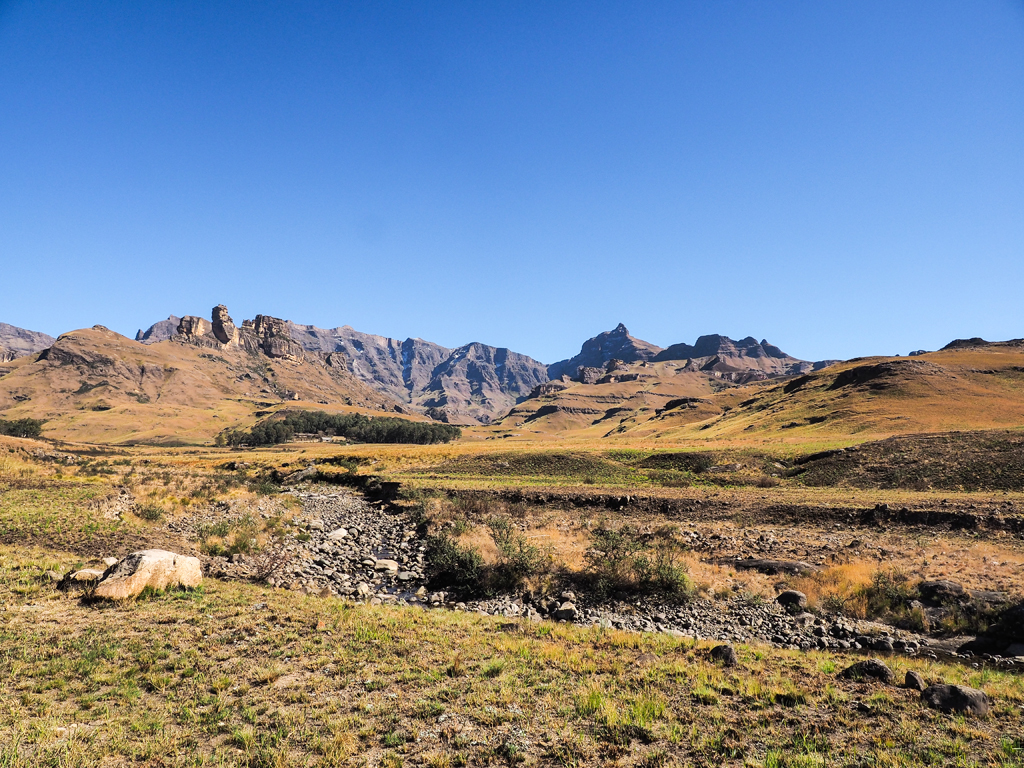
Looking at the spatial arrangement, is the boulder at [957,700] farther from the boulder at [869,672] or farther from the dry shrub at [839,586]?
the dry shrub at [839,586]

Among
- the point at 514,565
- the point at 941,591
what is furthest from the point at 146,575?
the point at 941,591

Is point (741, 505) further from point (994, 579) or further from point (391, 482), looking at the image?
point (391, 482)

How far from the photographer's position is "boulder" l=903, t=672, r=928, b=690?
426 inches

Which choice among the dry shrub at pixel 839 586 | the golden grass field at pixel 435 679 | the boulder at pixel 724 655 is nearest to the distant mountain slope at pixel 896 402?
the dry shrub at pixel 839 586

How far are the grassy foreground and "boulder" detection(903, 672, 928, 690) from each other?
0.64m

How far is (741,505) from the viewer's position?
35.8 m

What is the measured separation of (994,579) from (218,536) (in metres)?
36.2

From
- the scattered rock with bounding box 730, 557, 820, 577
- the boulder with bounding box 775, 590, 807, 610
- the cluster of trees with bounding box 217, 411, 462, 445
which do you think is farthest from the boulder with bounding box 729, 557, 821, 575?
the cluster of trees with bounding box 217, 411, 462, 445

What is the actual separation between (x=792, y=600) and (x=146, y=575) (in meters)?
24.3

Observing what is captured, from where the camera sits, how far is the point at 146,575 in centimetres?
1647

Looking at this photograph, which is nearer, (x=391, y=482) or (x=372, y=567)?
(x=372, y=567)

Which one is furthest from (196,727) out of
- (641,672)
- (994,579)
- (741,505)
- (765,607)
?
(741,505)

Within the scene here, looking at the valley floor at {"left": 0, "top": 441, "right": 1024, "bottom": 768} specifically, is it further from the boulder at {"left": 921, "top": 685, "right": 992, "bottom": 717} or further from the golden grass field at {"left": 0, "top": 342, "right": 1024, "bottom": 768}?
the boulder at {"left": 921, "top": 685, "right": 992, "bottom": 717}

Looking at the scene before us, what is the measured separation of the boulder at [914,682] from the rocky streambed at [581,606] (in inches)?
165
